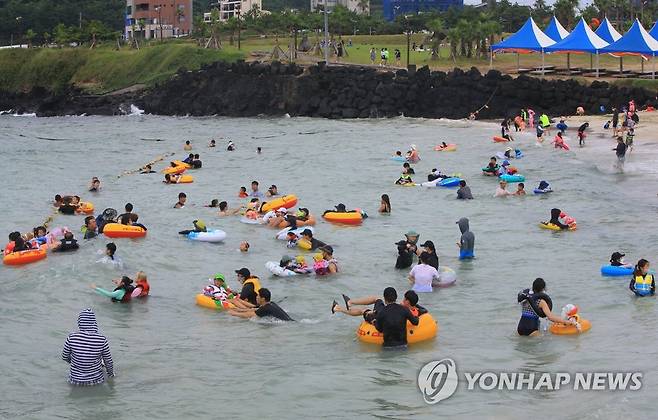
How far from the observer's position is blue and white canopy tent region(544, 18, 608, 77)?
50406 millimetres

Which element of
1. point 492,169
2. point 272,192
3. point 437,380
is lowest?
point 437,380

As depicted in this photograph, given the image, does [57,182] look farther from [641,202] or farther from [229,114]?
[229,114]

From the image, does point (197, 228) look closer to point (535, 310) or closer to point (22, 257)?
point (22, 257)

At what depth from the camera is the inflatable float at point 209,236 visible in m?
22.0

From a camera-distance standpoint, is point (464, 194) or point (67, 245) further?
point (464, 194)

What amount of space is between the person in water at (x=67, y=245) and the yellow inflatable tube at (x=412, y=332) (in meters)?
9.34

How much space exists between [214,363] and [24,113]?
6188 centimetres

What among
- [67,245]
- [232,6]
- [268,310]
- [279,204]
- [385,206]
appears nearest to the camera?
[268,310]

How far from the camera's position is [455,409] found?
1091 centimetres

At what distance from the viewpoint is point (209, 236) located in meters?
22.0

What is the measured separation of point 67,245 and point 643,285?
1243cm

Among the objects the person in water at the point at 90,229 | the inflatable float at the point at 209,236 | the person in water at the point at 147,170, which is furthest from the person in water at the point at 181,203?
the person in water at the point at 147,170

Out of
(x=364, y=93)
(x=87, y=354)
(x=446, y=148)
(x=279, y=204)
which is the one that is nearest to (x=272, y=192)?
(x=279, y=204)

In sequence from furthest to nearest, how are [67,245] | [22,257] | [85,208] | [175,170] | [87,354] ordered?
[175,170] → [85,208] → [67,245] → [22,257] → [87,354]
